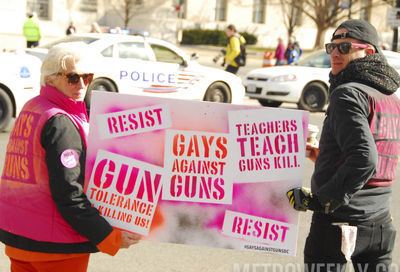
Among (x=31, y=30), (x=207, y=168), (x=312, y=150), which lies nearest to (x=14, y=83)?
(x=312, y=150)

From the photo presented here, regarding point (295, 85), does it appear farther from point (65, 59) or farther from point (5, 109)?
point (65, 59)

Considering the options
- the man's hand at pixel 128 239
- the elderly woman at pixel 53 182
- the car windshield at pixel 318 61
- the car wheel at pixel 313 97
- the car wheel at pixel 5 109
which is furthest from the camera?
the car windshield at pixel 318 61

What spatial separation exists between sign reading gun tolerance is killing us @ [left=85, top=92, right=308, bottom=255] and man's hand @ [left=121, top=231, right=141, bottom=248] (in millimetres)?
54

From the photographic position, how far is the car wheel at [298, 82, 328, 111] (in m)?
14.8

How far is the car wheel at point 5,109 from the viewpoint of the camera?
9.82m

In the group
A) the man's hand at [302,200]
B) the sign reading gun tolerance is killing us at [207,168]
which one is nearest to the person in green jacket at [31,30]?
the sign reading gun tolerance is killing us at [207,168]

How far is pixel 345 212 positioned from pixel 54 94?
4.57ft

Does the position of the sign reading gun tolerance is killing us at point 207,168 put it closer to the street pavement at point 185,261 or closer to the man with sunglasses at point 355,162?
the man with sunglasses at point 355,162

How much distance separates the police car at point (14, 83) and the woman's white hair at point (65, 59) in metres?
7.51

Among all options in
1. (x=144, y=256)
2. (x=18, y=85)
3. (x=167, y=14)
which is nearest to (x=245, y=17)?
(x=167, y=14)

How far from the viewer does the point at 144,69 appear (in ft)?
40.7

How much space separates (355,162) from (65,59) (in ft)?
4.18

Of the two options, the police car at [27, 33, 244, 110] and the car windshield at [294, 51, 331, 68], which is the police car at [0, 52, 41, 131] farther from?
the car windshield at [294, 51, 331, 68]

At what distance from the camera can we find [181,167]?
2.95 m
